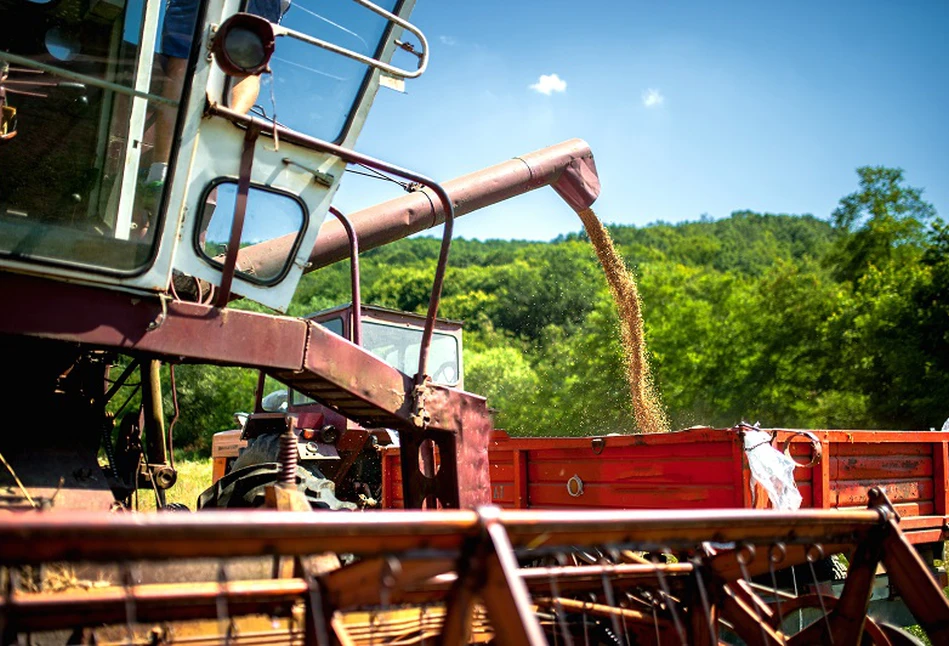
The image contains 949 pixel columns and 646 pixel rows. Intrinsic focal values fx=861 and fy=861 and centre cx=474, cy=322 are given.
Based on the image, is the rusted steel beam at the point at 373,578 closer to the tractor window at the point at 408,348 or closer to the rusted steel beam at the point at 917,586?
the rusted steel beam at the point at 917,586

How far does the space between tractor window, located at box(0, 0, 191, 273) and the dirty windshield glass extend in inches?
20.7

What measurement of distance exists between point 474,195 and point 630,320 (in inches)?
108

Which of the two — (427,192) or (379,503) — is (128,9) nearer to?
(427,192)

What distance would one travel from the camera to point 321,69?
3.63 m

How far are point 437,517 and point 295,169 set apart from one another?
201 centimetres

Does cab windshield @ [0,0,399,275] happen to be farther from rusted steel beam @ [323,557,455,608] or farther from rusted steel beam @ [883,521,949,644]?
rusted steel beam @ [883,521,949,644]

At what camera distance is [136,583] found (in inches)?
105

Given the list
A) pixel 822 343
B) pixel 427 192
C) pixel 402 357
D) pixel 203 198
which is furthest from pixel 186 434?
pixel 203 198

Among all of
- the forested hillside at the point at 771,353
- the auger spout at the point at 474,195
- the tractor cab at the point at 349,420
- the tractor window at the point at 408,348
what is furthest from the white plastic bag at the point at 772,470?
the forested hillside at the point at 771,353

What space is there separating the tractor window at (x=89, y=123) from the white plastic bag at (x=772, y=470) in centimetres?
346

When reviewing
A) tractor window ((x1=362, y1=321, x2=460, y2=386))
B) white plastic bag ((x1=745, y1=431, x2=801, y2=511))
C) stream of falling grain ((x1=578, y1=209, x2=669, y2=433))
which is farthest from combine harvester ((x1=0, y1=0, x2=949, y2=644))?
tractor window ((x1=362, y1=321, x2=460, y2=386))

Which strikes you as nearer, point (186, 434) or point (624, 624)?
point (624, 624)

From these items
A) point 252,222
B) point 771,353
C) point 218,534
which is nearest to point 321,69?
point 252,222

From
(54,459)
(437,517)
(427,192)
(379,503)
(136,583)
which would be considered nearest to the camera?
(437,517)
